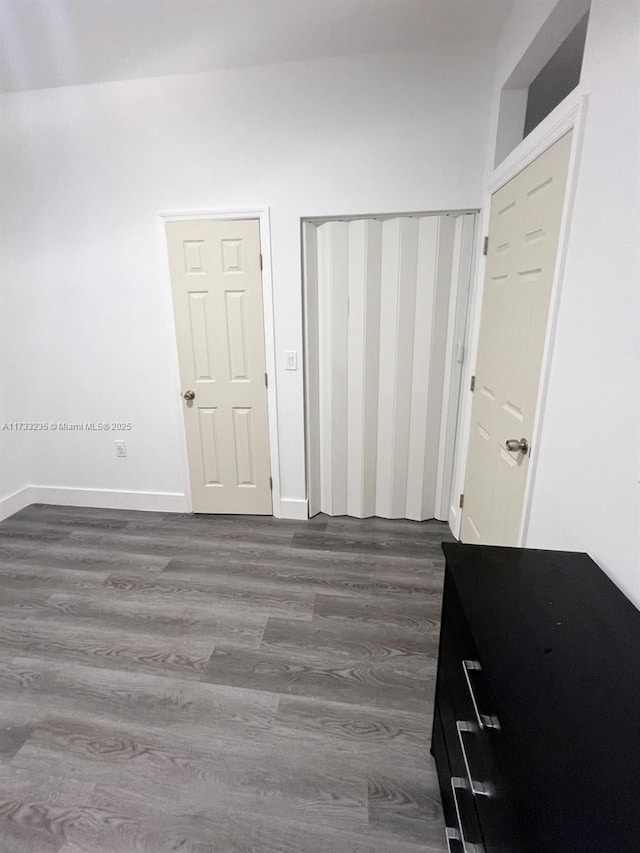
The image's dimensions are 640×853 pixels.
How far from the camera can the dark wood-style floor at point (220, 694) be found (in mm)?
1203

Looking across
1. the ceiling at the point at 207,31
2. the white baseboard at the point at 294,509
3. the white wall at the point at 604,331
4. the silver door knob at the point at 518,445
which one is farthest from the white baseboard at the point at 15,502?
the white wall at the point at 604,331

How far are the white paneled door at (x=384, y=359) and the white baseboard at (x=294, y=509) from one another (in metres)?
0.07

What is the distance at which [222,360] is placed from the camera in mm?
2684

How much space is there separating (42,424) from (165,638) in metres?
2.04

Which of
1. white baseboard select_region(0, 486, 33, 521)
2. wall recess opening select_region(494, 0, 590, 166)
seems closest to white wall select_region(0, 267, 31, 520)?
white baseboard select_region(0, 486, 33, 521)

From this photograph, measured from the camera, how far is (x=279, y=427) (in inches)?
108

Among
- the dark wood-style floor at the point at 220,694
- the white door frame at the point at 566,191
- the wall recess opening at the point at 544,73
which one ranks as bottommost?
the dark wood-style floor at the point at 220,694

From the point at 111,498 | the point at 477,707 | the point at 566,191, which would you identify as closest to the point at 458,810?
the point at 477,707

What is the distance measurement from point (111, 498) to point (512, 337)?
2.94 m

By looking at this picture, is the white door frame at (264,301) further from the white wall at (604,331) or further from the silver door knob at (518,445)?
the white wall at (604,331)

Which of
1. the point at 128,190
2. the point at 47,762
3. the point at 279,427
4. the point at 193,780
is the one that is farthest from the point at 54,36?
the point at 193,780

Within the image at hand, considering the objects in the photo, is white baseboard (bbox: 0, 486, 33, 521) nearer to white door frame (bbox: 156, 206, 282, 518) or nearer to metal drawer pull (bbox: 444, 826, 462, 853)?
white door frame (bbox: 156, 206, 282, 518)

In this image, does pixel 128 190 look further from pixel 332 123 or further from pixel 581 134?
pixel 581 134

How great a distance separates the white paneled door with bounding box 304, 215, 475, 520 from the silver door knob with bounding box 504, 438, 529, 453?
98 centimetres
